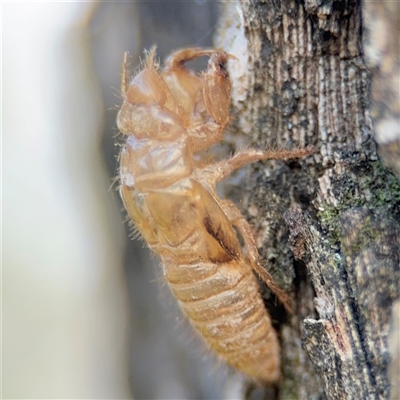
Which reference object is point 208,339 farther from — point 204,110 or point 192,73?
point 192,73

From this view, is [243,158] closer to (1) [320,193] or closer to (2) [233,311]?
(1) [320,193]

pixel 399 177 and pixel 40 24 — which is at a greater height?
pixel 40 24

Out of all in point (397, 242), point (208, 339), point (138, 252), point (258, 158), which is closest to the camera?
point (397, 242)

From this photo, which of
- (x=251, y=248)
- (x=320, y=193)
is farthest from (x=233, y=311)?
(x=320, y=193)

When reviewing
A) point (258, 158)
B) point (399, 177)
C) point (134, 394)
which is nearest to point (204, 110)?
point (258, 158)

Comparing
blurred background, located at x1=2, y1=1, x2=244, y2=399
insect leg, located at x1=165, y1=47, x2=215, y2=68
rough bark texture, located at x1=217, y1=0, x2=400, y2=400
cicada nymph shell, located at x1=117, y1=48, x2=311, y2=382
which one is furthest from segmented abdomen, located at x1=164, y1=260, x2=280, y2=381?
insect leg, located at x1=165, y1=47, x2=215, y2=68

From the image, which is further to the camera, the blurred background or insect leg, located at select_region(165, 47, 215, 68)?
the blurred background

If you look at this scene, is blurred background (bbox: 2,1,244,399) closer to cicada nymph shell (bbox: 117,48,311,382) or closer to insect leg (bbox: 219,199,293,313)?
cicada nymph shell (bbox: 117,48,311,382)
